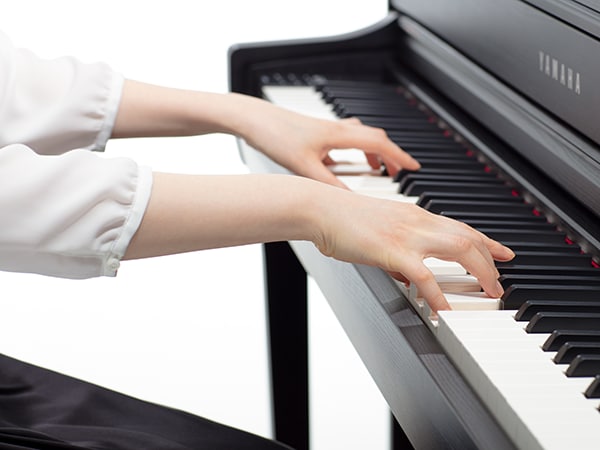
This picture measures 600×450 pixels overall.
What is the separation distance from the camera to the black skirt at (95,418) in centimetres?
108

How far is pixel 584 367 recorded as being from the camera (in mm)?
869

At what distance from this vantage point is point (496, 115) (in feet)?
4.60

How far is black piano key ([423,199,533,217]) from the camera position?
1239 millimetres

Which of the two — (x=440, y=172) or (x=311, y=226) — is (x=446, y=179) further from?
(x=311, y=226)

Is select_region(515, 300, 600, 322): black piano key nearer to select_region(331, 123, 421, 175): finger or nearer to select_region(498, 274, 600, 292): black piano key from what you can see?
select_region(498, 274, 600, 292): black piano key

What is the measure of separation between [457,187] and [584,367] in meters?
0.48

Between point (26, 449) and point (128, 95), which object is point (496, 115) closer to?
point (128, 95)

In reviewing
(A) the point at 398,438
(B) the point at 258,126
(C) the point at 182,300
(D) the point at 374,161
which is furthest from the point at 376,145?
(C) the point at 182,300

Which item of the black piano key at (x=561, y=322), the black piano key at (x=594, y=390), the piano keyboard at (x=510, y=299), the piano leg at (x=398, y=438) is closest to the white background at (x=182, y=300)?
the piano leg at (x=398, y=438)

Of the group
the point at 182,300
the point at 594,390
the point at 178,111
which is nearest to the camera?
the point at 594,390

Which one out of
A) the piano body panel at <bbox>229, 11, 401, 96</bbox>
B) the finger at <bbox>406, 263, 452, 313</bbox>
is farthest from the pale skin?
the piano body panel at <bbox>229, 11, 401, 96</bbox>

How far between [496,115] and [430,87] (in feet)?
0.96

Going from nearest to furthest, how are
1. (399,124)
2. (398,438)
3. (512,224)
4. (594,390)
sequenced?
(594,390), (512,224), (399,124), (398,438)

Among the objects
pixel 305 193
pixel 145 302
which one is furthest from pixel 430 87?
pixel 145 302
